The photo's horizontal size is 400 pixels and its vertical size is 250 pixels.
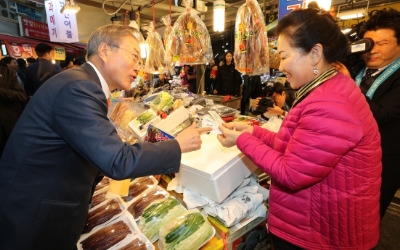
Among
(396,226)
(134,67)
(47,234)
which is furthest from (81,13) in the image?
(396,226)

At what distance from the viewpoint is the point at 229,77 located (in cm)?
722

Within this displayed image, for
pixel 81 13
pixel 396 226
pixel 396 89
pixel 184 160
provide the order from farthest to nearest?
1. pixel 81 13
2. pixel 396 226
3. pixel 396 89
4. pixel 184 160

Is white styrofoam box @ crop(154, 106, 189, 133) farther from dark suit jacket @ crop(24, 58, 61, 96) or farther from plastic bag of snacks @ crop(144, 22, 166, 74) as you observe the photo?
dark suit jacket @ crop(24, 58, 61, 96)

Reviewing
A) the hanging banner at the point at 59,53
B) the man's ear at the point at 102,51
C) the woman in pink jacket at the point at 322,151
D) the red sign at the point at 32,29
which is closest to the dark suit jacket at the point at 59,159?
the man's ear at the point at 102,51

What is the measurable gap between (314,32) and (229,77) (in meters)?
6.20

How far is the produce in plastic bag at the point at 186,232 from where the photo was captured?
4.67 feet

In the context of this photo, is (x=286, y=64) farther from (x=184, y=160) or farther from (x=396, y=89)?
(x=396, y=89)

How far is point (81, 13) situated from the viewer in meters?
7.82

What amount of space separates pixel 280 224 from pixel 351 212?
36 centimetres

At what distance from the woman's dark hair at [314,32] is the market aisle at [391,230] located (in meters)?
2.89

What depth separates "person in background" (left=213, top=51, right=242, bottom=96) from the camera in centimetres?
718

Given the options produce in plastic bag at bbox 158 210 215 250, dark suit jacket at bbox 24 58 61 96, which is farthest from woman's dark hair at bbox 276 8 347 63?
dark suit jacket at bbox 24 58 61 96

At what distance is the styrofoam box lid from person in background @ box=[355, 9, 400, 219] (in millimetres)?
1159

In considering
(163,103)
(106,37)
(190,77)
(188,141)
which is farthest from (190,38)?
(190,77)
